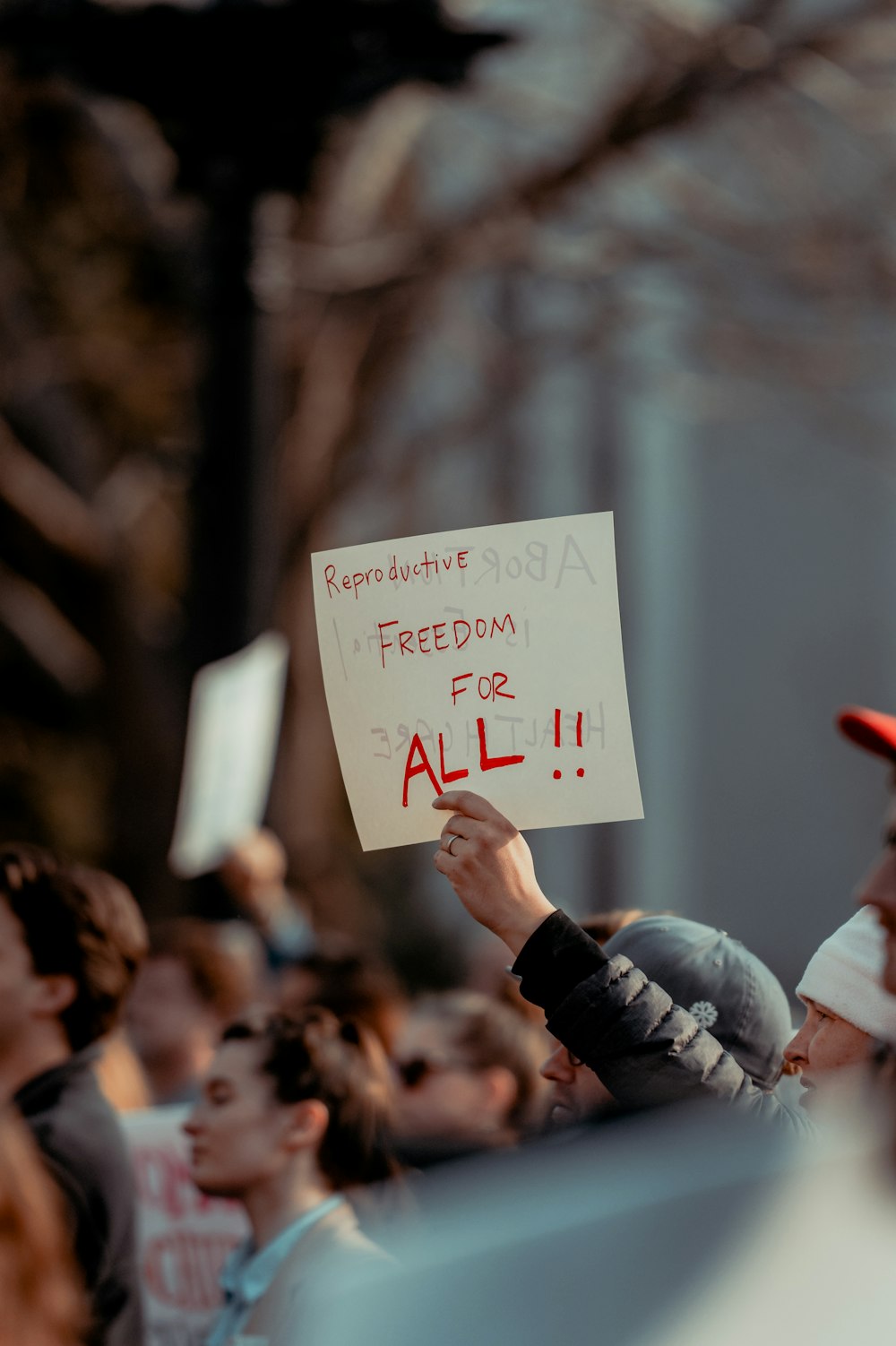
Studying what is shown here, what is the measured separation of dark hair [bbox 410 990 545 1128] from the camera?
367cm

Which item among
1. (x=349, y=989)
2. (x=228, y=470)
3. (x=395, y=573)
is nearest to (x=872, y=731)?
(x=395, y=573)

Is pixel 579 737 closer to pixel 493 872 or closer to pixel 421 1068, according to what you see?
pixel 493 872

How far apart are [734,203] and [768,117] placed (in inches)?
39.5

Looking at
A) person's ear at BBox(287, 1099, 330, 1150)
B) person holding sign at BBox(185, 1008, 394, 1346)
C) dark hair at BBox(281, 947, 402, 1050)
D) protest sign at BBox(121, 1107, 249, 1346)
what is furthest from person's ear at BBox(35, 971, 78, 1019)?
dark hair at BBox(281, 947, 402, 1050)

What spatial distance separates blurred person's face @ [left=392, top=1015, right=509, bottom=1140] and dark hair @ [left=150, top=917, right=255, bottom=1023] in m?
0.67

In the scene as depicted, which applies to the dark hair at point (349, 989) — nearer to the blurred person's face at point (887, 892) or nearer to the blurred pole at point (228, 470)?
the blurred pole at point (228, 470)

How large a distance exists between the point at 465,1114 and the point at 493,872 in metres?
1.73

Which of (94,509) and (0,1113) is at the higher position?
(94,509)

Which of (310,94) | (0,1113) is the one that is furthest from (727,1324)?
(310,94)

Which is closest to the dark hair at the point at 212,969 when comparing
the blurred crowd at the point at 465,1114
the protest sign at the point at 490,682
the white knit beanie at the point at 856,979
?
the blurred crowd at the point at 465,1114

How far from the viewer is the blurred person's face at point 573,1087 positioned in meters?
2.20

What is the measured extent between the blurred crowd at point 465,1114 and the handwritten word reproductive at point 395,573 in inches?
11.3

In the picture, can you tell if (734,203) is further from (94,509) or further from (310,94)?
(310,94)

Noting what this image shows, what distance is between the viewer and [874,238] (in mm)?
7758
